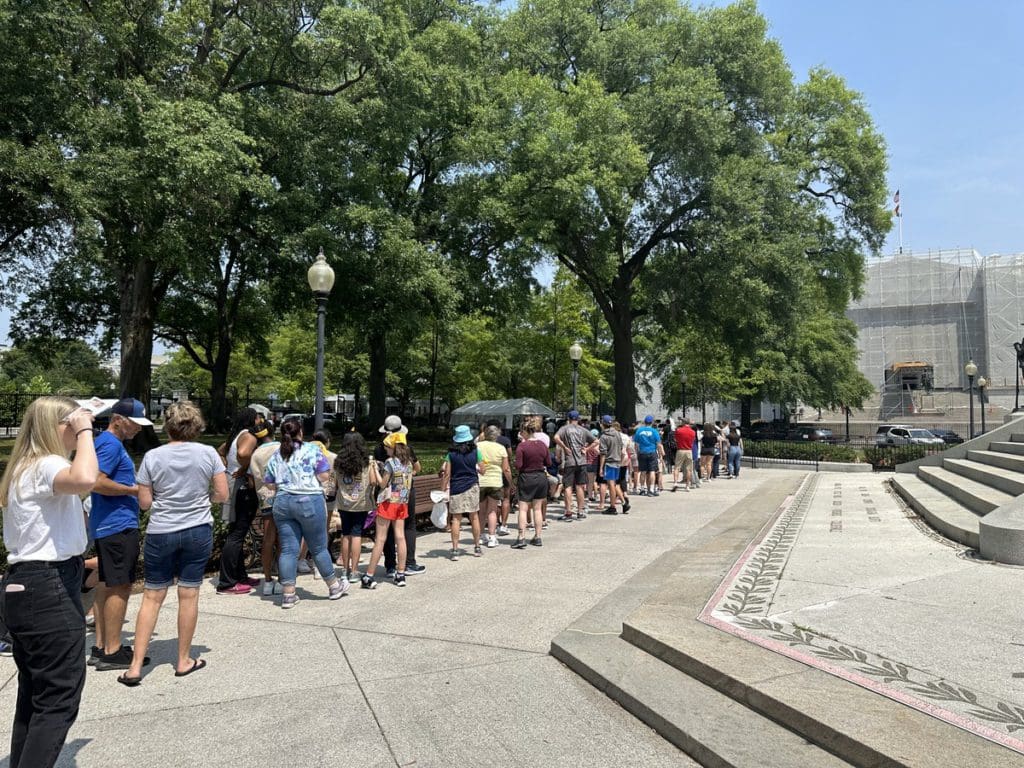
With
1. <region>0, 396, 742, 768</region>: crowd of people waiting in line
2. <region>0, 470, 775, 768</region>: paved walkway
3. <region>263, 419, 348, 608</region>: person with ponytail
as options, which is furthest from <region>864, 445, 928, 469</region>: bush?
<region>263, 419, 348, 608</region>: person with ponytail

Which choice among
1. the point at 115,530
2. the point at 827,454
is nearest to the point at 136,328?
the point at 115,530

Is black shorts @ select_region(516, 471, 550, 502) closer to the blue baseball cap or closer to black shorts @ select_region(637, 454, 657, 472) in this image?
the blue baseball cap

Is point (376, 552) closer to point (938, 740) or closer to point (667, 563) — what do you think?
point (667, 563)

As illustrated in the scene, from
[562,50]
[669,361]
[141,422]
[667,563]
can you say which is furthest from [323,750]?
[669,361]

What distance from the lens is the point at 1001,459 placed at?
1323cm

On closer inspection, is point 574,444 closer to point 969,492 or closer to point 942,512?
point 942,512

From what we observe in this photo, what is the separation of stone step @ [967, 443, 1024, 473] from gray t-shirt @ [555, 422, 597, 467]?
24.0 ft

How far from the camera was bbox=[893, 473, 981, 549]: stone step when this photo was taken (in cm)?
827

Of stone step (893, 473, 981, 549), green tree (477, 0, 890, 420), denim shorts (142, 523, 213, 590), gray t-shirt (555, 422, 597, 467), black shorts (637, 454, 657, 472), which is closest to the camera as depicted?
denim shorts (142, 523, 213, 590)

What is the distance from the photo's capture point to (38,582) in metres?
2.89

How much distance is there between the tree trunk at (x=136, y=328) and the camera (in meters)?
19.8

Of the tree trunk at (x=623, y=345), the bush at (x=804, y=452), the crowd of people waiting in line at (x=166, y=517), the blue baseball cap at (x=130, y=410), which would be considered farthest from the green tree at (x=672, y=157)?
the blue baseball cap at (x=130, y=410)

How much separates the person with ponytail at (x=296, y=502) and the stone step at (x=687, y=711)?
2.39 m

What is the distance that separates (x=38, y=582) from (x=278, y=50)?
1893cm
